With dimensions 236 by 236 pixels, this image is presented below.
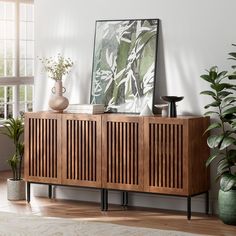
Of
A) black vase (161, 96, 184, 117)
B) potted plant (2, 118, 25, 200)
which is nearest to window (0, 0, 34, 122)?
potted plant (2, 118, 25, 200)

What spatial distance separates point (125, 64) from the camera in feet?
23.1

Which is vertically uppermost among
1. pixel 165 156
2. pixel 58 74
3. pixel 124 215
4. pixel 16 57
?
pixel 16 57

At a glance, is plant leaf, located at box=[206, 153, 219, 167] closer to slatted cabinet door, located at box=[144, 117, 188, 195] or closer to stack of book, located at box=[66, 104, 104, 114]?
slatted cabinet door, located at box=[144, 117, 188, 195]

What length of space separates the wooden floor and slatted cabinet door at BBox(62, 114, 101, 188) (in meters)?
0.28

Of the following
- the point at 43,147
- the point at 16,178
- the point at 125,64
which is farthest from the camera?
the point at 16,178

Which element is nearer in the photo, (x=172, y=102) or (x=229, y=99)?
(x=229, y=99)

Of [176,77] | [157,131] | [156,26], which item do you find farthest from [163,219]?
[156,26]

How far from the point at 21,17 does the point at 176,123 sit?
4328 mm

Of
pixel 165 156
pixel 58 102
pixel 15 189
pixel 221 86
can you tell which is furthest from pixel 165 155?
pixel 15 189

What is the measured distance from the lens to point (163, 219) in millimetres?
6488

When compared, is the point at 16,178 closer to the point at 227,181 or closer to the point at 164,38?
the point at 164,38

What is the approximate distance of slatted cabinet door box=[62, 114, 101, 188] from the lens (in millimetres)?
6820

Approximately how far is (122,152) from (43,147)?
89 cm

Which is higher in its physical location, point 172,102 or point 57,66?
point 57,66
